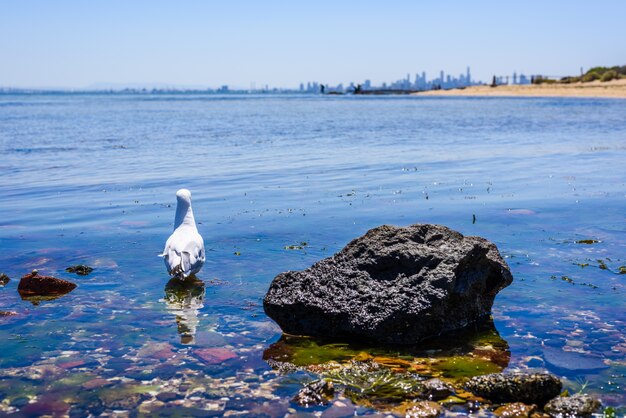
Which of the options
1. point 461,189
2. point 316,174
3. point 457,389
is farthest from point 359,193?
point 457,389

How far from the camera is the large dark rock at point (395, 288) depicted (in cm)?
741

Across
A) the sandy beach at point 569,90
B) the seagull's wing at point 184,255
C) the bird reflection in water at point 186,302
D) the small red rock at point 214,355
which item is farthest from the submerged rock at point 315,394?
the sandy beach at point 569,90

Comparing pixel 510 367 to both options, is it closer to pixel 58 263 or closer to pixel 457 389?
pixel 457 389

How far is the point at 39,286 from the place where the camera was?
9.27 metres

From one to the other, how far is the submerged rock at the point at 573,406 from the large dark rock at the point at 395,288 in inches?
71.5

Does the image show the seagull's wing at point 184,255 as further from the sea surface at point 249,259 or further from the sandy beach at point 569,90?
the sandy beach at point 569,90

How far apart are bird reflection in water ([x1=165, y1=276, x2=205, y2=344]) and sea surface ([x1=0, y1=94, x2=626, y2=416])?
4cm

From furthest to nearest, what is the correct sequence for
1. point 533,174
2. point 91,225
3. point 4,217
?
point 533,174 < point 4,217 < point 91,225

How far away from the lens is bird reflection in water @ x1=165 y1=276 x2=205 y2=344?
7953 mm

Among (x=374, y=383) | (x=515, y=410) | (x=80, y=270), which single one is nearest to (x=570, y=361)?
(x=515, y=410)

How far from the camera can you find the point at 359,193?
17.4 m

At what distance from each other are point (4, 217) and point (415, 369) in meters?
11.3

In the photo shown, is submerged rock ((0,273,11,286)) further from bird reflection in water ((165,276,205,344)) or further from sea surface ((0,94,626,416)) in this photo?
bird reflection in water ((165,276,205,344))

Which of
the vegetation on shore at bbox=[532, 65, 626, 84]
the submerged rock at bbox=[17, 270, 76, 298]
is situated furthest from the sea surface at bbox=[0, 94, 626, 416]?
the vegetation on shore at bbox=[532, 65, 626, 84]
